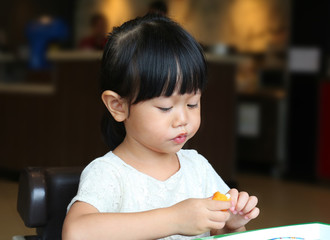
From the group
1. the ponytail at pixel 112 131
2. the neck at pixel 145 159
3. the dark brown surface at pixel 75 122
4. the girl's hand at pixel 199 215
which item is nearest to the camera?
the girl's hand at pixel 199 215

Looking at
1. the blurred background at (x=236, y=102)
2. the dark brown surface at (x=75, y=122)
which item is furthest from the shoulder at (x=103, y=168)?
the dark brown surface at (x=75, y=122)

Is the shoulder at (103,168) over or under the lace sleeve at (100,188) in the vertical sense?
over

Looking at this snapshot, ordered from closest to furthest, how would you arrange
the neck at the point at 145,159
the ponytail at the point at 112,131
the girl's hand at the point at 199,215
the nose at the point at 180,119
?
the girl's hand at the point at 199,215 < the nose at the point at 180,119 < the neck at the point at 145,159 < the ponytail at the point at 112,131

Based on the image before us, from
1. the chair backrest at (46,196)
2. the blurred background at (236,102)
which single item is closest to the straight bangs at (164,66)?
the chair backrest at (46,196)

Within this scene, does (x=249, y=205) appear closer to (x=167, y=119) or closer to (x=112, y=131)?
(x=167, y=119)

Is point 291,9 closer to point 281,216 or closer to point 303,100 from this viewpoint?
point 303,100

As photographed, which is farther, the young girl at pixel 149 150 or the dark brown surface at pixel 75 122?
the dark brown surface at pixel 75 122

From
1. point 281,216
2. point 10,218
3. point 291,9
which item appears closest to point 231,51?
point 291,9

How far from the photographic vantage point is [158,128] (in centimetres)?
112

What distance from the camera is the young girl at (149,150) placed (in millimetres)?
1018

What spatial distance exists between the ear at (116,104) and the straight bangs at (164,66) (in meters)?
0.05

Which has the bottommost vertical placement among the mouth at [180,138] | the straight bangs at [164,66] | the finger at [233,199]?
the finger at [233,199]

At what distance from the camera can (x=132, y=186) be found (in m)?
1.22

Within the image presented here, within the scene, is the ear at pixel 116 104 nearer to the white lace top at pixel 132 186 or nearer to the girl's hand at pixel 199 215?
the white lace top at pixel 132 186
